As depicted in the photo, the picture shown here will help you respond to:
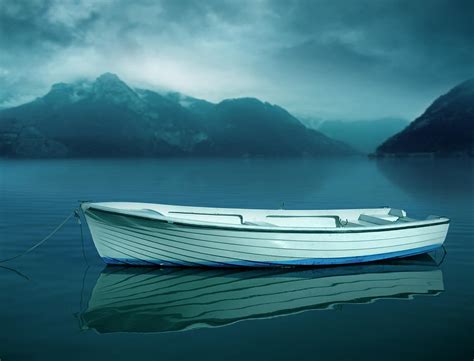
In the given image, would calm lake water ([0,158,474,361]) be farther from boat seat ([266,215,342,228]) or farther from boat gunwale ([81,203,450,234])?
boat seat ([266,215,342,228])

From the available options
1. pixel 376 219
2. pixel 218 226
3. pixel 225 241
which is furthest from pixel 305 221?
pixel 218 226

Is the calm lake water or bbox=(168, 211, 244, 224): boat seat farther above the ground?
bbox=(168, 211, 244, 224): boat seat

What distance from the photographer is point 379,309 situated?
10.4 metres

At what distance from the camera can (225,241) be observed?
41.5 feet

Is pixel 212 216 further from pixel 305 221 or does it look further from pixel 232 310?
pixel 232 310

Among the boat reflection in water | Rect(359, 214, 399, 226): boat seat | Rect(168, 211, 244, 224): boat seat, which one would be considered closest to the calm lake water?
the boat reflection in water

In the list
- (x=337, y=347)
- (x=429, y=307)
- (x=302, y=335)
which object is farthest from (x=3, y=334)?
(x=429, y=307)

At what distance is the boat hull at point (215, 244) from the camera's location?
12555 mm

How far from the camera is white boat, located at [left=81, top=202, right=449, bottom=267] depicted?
40.9 feet

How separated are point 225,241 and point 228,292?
1.66 m

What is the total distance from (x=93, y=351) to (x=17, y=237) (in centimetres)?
1242

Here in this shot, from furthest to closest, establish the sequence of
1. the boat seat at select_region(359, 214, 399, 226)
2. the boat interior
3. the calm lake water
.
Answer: the boat seat at select_region(359, 214, 399, 226), the boat interior, the calm lake water

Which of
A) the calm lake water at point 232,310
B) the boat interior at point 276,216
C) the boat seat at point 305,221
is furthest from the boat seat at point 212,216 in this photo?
the calm lake water at point 232,310

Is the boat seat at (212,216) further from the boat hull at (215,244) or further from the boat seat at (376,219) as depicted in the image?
the boat seat at (376,219)
